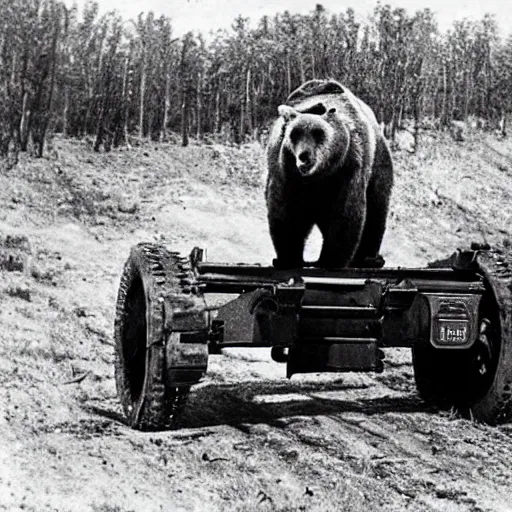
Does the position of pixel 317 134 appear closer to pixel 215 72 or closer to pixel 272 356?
pixel 272 356

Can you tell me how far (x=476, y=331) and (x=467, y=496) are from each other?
1745 mm

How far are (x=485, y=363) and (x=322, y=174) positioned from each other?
187 centimetres

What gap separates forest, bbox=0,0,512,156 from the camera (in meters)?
19.5

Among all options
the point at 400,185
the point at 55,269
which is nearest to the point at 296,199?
the point at 55,269

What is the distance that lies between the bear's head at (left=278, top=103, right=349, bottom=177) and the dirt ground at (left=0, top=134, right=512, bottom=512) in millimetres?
1866

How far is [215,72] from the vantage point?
25.6 meters

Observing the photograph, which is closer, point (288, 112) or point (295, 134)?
point (295, 134)

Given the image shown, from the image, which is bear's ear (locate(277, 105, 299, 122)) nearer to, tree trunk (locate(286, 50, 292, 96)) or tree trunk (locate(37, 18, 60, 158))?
tree trunk (locate(37, 18, 60, 158))

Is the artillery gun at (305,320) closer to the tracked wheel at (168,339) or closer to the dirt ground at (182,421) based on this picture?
the tracked wheel at (168,339)

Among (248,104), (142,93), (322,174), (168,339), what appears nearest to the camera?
(168,339)

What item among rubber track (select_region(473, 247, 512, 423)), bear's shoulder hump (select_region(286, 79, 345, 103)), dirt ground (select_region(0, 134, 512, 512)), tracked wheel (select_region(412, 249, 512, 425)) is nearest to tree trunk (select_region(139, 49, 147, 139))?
dirt ground (select_region(0, 134, 512, 512))

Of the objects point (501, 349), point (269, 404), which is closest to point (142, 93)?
point (269, 404)

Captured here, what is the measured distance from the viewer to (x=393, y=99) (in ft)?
85.8

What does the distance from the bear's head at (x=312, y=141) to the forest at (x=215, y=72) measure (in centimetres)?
1302
